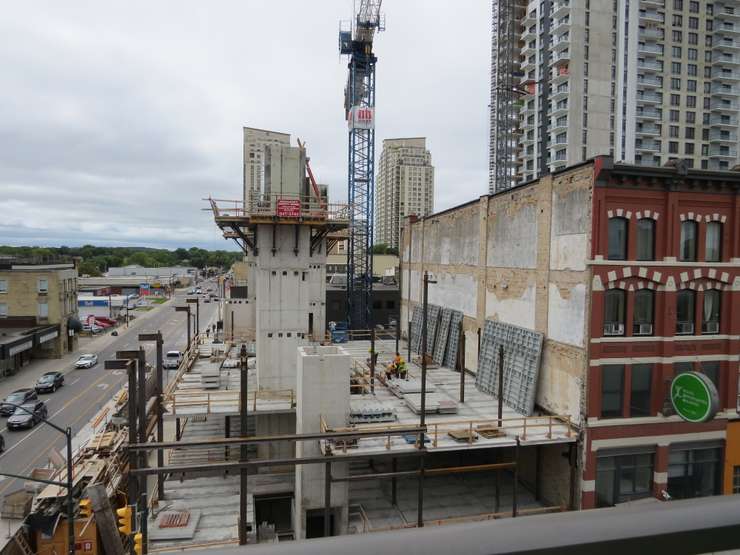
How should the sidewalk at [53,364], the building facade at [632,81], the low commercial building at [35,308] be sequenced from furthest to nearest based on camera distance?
the building facade at [632,81]
the low commercial building at [35,308]
the sidewalk at [53,364]

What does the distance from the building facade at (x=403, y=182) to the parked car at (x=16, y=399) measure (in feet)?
455

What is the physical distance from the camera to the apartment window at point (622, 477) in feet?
71.5

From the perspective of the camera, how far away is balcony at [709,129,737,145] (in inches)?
2911

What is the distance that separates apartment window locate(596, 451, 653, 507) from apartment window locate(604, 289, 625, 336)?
17.1 feet

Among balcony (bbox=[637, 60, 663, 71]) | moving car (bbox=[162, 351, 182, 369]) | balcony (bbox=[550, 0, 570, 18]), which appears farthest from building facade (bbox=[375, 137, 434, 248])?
moving car (bbox=[162, 351, 182, 369])

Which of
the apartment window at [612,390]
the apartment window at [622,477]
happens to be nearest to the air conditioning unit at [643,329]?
the apartment window at [612,390]

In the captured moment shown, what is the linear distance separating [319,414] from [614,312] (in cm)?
1303

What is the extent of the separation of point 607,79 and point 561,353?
199 feet

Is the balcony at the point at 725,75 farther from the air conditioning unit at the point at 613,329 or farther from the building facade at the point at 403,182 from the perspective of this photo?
the building facade at the point at 403,182

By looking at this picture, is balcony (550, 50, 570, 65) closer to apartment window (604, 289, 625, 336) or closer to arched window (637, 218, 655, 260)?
arched window (637, 218, 655, 260)

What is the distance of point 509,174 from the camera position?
8650cm

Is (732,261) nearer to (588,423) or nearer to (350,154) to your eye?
(588,423)

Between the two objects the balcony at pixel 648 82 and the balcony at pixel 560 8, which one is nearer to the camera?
the balcony at pixel 560 8

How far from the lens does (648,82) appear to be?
72.3m
